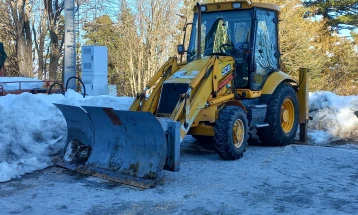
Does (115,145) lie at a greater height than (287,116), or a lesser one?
lesser

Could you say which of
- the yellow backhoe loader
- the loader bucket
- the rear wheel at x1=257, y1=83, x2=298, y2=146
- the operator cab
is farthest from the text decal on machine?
the loader bucket

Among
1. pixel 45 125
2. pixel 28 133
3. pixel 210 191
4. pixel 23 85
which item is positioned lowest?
pixel 210 191

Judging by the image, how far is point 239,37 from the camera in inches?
400

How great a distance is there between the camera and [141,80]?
92.4 feet

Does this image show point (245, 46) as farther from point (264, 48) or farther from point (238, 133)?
point (238, 133)

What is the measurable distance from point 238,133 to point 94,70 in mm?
9982

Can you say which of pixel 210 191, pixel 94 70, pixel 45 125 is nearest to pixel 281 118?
pixel 210 191

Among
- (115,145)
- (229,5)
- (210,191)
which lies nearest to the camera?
(210,191)

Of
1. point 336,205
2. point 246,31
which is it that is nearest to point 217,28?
point 246,31

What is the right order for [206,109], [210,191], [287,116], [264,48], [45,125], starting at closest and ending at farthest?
1. [210,191]
2. [206,109]
3. [45,125]
4. [264,48]
5. [287,116]

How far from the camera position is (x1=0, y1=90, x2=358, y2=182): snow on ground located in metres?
8.63

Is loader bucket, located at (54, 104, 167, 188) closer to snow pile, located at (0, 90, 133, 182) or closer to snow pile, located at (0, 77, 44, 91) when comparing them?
snow pile, located at (0, 90, 133, 182)

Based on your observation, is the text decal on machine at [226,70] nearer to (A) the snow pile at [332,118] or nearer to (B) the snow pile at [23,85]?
(A) the snow pile at [332,118]

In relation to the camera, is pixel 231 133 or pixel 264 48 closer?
pixel 231 133
